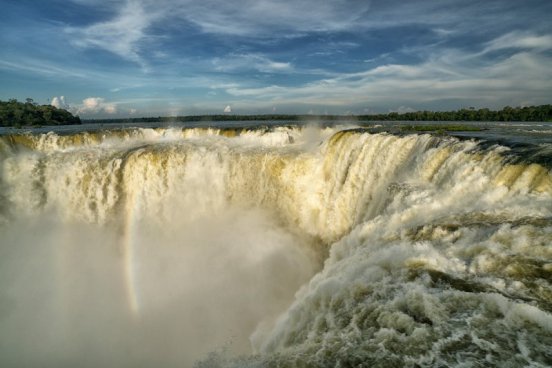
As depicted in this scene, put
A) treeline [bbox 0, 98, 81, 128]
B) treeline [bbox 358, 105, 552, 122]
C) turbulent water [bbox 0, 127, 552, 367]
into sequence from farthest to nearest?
treeline [bbox 0, 98, 81, 128] < treeline [bbox 358, 105, 552, 122] < turbulent water [bbox 0, 127, 552, 367]

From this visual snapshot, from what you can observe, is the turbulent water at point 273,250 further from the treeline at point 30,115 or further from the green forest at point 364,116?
the treeline at point 30,115

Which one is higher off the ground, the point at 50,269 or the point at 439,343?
the point at 439,343

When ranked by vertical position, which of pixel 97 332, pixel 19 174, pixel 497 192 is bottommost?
pixel 97 332

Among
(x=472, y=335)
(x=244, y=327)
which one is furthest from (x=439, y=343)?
(x=244, y=327)

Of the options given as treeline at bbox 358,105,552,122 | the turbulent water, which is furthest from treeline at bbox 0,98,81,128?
treeline at bbox 358,105,552,122

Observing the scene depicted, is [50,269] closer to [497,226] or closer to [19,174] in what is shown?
[19,174]

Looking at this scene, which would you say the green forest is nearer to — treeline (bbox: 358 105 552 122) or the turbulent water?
treeline (bbox: 358 105 552 122)

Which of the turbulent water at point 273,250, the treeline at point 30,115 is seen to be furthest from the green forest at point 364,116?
the turbulent water at point 273,250
